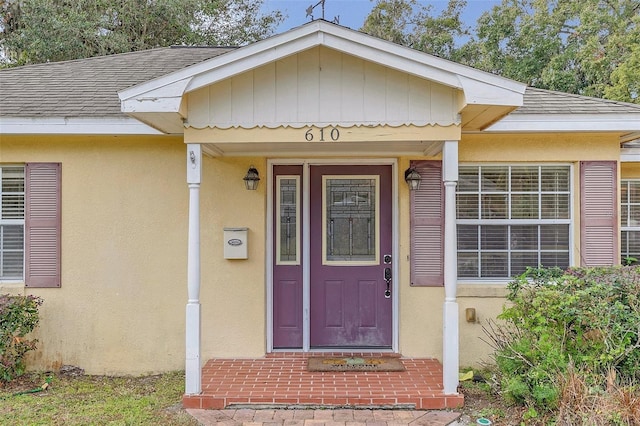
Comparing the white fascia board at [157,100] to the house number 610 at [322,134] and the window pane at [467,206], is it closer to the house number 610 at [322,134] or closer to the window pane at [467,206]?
the house number 610 at [322,134]

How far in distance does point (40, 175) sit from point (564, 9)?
55.5 ft

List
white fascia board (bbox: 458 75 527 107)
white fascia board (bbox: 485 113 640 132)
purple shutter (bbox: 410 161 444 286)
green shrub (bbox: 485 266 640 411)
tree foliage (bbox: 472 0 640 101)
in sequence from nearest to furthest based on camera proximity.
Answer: green shrub (bbox: 485 266 640 411), white fascia board (bbox: 458 75 527 107), white fascia board (bbox: 485 113 640 132), purple shutter (bbox: 410 161 444 286), tree foliage (bbox: 472 0 640 101)

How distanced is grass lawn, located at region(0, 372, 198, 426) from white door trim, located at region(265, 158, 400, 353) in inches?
52.8

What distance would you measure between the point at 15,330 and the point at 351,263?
3.69 metres

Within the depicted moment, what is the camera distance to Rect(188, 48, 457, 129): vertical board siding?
161 inches

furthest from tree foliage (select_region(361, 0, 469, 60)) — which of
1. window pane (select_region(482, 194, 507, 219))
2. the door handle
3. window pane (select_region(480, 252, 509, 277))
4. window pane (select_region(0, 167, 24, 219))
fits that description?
window pane (select_region(0, 167, 24, 219))

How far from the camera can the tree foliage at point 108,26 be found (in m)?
12.7

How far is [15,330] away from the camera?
461 cm

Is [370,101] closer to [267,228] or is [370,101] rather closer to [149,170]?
[267,228]

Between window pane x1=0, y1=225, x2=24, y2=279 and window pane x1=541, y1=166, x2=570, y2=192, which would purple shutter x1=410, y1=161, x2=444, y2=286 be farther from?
window pane x1=0, y1=225, x2=24, y2=279

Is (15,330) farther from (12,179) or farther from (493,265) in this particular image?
(493,265)

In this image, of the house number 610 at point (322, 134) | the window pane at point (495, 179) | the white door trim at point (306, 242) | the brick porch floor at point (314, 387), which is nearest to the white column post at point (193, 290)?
the brick porch floor at point (314, 387)

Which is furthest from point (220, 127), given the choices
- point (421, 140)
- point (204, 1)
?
point (204, 1)

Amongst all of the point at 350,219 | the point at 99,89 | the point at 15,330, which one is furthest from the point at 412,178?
the point at 15,330
